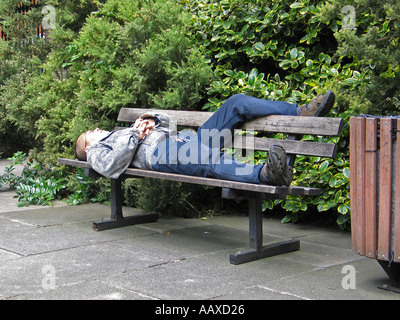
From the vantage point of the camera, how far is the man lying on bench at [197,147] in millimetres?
4199

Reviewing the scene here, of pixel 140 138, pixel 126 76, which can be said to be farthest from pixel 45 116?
pixel 140 138

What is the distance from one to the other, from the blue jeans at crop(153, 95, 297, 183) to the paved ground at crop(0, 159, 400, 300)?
0.68m

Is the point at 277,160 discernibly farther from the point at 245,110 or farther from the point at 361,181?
the point at 245,110

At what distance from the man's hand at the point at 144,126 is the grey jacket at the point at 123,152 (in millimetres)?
36

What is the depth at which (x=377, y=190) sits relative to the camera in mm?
3508

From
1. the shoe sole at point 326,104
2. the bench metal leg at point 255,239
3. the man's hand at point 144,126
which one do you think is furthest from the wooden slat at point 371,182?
the man's hand at point 144,126

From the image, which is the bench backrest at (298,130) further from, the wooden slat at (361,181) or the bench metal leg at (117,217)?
the bench metal leg at (117,217)

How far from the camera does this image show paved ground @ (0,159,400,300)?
3.64 meters

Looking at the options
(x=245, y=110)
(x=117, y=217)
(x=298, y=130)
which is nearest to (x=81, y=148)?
(x=117, y=217)

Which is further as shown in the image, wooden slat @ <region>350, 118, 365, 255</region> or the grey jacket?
the grey jacket

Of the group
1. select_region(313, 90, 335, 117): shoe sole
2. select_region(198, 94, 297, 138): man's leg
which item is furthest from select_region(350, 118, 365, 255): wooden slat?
select_region(198, 94, 297, 138): man's leg

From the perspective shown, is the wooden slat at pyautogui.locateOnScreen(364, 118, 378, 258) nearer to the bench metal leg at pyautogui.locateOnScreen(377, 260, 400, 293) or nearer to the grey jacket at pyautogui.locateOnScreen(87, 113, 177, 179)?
the bench metal leg at pyautogui.locateOnScreen(377, 260, 400, 293)

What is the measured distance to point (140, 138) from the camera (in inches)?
208
